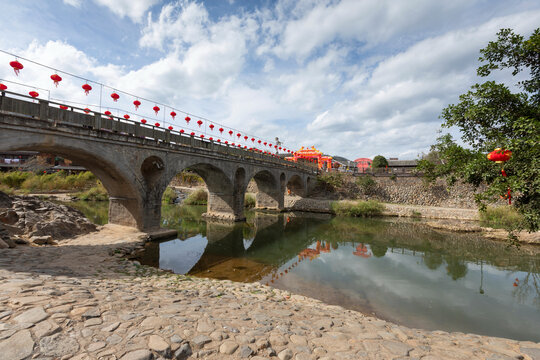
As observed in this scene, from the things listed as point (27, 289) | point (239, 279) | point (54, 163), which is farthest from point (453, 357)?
point (54, 163)

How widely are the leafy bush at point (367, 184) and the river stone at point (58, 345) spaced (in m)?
42.7

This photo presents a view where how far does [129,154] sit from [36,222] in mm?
5444

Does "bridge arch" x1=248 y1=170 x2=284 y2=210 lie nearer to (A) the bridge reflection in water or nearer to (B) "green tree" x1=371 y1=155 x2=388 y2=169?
(A) the bridge reflection in water

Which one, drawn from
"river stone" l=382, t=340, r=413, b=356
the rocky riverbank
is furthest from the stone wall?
the rocky riverbank

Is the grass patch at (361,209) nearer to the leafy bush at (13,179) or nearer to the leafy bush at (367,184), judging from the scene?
the leafy bush at (367,184)

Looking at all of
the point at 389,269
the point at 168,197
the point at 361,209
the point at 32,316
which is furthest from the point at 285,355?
the point at 168,197

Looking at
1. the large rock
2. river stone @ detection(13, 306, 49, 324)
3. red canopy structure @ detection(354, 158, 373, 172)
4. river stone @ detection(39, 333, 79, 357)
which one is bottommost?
river stone @ detection(39, 333, 79, 357)

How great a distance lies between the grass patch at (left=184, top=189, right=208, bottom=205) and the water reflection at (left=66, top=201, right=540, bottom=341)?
43.5 ft

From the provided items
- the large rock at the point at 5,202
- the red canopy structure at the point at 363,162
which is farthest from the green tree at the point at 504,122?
the red canopy structure at the point at 363,162

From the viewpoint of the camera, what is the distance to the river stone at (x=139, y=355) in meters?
3.02

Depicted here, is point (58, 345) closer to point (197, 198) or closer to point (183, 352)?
point (183, 352)

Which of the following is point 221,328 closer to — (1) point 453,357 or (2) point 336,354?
(2) point 336,354

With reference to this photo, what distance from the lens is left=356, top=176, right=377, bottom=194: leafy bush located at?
41.4m

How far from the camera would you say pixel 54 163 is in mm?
50156
